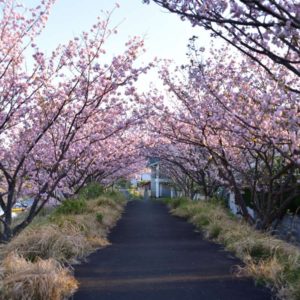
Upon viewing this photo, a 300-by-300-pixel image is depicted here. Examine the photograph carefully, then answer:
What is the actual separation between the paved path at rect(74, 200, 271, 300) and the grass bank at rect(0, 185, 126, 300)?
0.31 metres

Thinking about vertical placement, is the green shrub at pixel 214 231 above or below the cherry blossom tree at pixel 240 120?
below

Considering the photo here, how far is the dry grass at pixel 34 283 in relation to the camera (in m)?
5.70

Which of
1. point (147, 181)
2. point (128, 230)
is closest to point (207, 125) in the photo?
point (128, 230)

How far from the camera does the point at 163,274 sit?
7625mm

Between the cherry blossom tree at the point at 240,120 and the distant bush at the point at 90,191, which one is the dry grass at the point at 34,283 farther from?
the distant bush at the point at 90,191

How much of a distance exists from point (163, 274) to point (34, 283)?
2431mm

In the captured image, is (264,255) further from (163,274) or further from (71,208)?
(71,208)

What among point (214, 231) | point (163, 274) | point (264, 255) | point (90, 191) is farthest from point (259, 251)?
point (90, 191)

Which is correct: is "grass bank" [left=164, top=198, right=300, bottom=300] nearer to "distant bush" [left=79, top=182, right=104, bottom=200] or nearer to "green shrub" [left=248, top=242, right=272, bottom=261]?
"green shrub" [left=248, top=242, right=272, bottom=261]

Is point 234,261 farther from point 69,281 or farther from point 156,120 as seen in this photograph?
point 156,120

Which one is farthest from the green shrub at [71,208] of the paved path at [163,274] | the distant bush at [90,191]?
the distant bush at [90,191]

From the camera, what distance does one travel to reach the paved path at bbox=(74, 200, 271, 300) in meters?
6.39

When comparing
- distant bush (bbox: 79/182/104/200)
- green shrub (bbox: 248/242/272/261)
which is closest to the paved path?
green shrub (bbox: 248/242/272/261)

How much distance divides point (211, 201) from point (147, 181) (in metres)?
59.0
